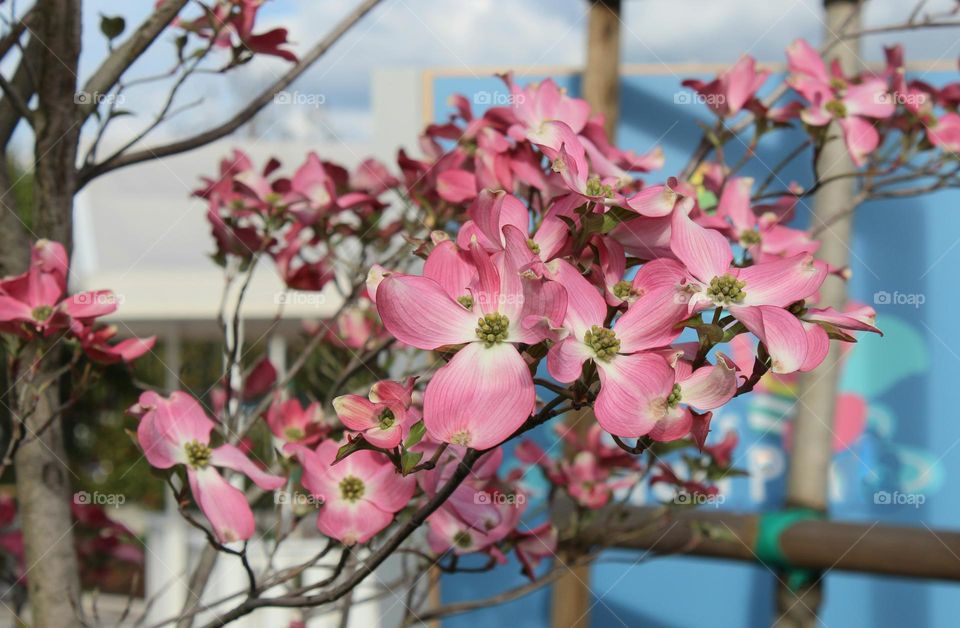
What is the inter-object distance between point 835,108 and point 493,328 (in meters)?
0.71

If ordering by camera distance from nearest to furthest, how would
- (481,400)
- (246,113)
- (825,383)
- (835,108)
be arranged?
(481,400), (246,113), (835,108), (825,383)

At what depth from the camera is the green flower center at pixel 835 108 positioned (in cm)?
108

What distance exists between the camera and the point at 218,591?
2.39 m

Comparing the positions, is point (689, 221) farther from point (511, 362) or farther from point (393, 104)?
point (393, 104)

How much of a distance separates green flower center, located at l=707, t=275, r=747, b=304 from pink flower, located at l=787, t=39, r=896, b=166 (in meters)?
0.57

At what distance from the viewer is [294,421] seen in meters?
0.99

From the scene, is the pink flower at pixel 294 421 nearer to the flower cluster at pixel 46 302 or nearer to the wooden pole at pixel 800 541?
the flower cluster at pixel 46 302

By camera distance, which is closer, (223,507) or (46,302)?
(223,507)

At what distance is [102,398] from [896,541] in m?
7.94

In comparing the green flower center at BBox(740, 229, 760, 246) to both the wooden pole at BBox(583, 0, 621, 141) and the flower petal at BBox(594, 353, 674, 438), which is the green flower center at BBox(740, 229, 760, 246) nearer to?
the flower petal at BBox(594, 353, 674, 438)

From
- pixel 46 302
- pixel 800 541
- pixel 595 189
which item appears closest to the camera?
pixel 595 189

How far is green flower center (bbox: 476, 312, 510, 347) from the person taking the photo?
1.76ft

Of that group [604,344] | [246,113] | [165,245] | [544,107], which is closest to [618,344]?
[604,344]

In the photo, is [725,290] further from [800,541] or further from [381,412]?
[800,541]
